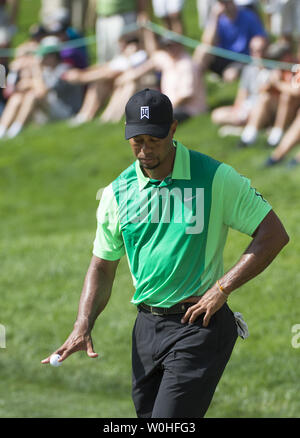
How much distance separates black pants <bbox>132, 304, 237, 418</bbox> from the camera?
15.3 ft

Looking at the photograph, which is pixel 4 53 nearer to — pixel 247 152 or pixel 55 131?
pixel 55 131

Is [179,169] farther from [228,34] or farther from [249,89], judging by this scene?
[228,34]

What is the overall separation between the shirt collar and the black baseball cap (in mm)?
240

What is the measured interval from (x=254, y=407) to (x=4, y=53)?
9.86 meters

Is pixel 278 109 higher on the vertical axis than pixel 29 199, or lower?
higher

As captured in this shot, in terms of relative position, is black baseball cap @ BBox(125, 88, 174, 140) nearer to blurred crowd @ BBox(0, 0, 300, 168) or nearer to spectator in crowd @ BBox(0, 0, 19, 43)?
blurred crowd @ BBox(0, 0, 300, 168)

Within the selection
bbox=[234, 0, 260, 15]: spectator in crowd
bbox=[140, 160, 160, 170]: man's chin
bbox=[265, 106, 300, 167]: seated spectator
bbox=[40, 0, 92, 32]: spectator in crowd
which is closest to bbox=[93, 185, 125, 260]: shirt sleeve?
bbox=[140, 160, 160, 170]: man's chin

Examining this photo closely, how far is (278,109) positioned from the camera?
11.8 metres

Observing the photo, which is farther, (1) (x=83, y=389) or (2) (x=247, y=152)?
(2) (x=247, y=152)

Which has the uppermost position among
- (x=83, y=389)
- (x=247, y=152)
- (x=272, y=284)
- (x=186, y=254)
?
(x=186, y=254)

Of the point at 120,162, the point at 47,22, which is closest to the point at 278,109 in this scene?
the point at 120,162

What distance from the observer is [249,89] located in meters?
12.6

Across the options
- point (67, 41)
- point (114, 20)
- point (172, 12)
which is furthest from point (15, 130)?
point (172, 12)

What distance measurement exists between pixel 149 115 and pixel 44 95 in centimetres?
1078
